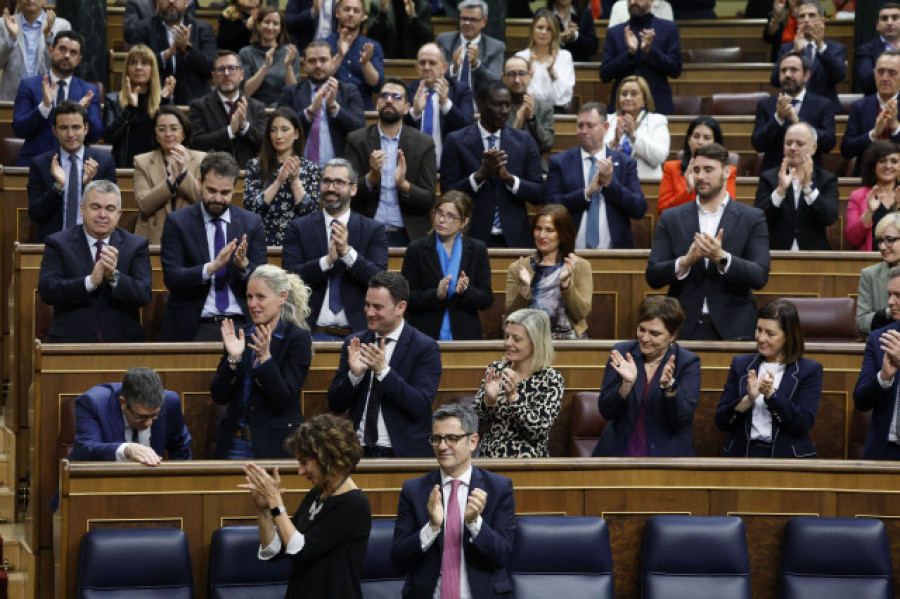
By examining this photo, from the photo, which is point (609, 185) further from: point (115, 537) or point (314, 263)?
point (115, 537)

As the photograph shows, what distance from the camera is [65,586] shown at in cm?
419

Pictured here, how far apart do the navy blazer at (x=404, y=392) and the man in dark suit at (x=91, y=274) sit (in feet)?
3.16

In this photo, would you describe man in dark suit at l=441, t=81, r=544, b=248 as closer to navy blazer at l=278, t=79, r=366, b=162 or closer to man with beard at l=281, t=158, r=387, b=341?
navy blazer at l=278, t=79, r=366, b=162

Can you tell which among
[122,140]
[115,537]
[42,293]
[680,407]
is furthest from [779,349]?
[122,140]

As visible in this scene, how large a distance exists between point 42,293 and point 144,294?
0.35m

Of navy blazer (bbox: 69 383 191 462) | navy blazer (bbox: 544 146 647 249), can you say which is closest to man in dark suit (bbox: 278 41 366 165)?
navy blazer (bbox: 544 146 647 249)

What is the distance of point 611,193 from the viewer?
6.21 m

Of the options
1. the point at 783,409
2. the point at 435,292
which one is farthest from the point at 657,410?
the point at 435,292

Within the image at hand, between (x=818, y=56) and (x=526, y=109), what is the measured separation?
169 centimetres

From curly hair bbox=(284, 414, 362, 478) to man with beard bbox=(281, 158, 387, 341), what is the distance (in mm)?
1643

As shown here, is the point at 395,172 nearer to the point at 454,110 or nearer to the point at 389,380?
the point at 454,110

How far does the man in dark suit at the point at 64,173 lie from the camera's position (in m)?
5.97

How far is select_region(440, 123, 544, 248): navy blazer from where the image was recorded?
6.32m

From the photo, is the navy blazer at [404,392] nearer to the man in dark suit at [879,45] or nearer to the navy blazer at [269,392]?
the navy blazer at [269,392]
